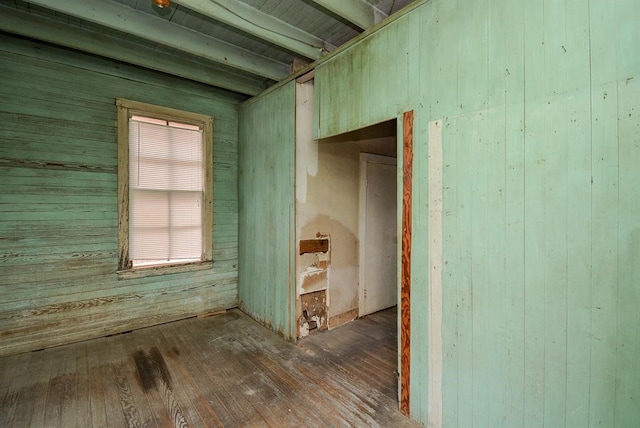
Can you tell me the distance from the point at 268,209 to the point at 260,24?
178cm

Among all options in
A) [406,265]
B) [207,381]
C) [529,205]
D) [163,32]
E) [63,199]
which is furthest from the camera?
[63,199]

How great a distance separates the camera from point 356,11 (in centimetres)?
233

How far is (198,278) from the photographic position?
3.67 meters

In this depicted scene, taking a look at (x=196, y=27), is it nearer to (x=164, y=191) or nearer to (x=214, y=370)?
(x=164, y=191)

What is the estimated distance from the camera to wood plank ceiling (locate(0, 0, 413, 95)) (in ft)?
7.63

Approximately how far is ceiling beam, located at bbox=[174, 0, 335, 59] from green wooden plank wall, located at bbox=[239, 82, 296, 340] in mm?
378

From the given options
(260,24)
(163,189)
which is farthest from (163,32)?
(163,189)

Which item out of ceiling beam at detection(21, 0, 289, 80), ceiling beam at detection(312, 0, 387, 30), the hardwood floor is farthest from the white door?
ceiling beam at detection(21, 0, 289, 80)

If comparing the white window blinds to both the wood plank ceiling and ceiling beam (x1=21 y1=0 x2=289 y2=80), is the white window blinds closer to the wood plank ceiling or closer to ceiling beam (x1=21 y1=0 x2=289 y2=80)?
the wood plank ceiling

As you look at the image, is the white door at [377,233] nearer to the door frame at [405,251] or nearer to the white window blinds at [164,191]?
the door frame at [405,251]

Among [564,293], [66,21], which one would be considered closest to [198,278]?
[66,21]

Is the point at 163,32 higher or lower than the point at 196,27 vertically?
lower

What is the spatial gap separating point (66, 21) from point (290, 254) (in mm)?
2926

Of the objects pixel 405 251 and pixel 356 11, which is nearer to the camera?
pixel 405 251
